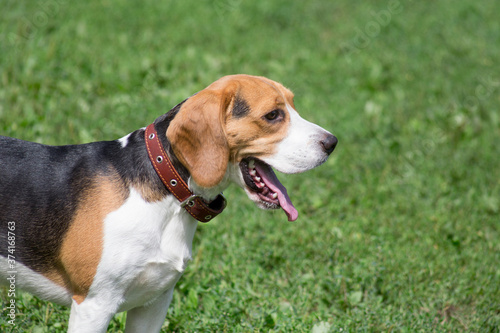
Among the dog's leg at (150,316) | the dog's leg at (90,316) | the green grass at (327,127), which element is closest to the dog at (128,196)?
the dog's leg at (90,316)

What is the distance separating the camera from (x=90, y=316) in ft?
9.87

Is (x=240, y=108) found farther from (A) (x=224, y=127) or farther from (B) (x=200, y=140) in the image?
(B) (x=200, y=140)

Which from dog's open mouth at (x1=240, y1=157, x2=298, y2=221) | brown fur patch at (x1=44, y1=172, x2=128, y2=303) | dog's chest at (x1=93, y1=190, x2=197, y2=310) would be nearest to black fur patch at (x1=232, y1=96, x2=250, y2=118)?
dog's open mouth at (x1=240, y1=157, x2=298, y2=221)

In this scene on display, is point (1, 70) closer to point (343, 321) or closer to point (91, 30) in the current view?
point (91, 30)

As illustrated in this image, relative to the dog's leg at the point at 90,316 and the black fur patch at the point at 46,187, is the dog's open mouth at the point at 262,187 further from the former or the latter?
the dog's leg at the point at 90,316

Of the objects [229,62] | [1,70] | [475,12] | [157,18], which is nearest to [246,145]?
[1,70]

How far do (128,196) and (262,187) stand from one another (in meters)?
0.79

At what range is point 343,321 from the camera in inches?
Result: 164

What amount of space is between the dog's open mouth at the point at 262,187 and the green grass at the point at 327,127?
1053 mm

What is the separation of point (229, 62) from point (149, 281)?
17.8 feet

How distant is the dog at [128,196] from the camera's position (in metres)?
3.00

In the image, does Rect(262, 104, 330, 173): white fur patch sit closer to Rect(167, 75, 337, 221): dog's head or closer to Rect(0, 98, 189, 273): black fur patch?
Rect(167, 75, 337, 221): dog's head

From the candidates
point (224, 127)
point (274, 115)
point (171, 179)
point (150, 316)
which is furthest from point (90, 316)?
point (274, 115)

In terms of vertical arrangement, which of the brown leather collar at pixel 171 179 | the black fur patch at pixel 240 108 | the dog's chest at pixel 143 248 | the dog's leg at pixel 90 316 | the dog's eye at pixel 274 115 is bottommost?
the dog's leg at pixel 90 316
